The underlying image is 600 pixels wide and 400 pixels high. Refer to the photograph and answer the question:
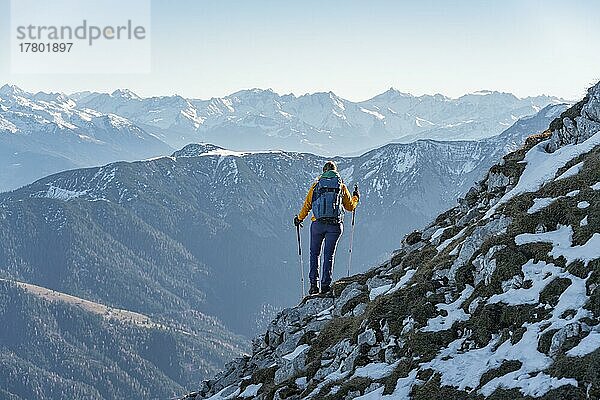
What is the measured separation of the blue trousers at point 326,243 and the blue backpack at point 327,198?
58cm

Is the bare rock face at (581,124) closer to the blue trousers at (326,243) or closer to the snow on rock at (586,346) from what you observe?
the blue trousers at (326,243)

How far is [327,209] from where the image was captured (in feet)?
99.8

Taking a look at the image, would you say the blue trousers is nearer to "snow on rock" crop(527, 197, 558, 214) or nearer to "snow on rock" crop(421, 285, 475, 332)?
"snow on rock" crop(421, 285, 475, 332)

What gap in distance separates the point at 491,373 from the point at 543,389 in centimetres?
193

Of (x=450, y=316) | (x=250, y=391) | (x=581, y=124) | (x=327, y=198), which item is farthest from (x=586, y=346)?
(x=581, y=124)

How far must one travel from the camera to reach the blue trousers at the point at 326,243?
3083cm

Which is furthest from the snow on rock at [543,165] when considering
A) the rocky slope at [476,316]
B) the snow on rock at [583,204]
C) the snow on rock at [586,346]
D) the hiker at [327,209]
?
the snow on rock at [586,346]

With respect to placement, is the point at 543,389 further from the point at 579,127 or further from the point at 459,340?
the point at 579,127

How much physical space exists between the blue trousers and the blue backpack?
0.58m

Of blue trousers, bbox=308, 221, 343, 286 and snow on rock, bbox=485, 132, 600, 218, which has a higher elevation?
snow on rock, bbox=485, 132, 600, 218

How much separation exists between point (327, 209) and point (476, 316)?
12.2 m

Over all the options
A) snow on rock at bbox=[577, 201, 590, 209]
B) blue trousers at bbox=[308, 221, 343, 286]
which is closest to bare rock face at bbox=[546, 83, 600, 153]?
snow on rock at bbox=[577, 201, 590, 209]

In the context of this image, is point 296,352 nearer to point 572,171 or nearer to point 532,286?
point 532,286

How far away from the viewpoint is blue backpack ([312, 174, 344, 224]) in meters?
30.4
